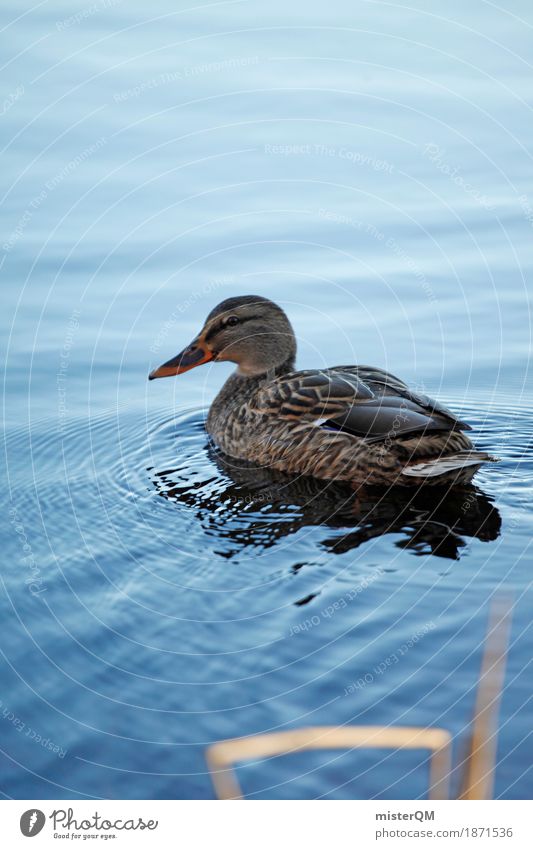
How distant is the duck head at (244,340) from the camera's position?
9.95 m

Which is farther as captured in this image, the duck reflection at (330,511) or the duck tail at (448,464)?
the duck tail at (448,464)

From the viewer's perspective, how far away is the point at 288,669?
6.01 metres

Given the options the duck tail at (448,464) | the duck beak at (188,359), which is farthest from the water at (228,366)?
the duck beak at (188,359)

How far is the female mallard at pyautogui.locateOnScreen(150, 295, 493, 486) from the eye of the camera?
8.50 m

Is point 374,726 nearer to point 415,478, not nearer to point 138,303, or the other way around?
point 415,478

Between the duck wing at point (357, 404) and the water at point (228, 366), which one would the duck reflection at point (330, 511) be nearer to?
the water at point (228, 366)

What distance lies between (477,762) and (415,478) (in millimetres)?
4895

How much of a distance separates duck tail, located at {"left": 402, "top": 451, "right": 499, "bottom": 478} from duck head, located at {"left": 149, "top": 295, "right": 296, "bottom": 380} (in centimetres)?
213

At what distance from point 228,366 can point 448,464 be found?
140 inches

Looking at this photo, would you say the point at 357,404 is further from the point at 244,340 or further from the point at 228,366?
the point at 228,366

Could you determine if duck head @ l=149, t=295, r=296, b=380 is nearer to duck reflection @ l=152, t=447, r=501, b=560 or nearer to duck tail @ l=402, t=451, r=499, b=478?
duck reflection @ l=152, t=447, r=501, b=560
